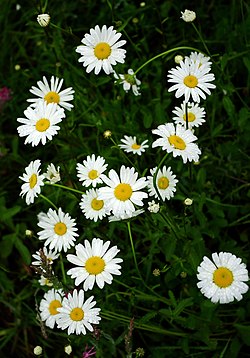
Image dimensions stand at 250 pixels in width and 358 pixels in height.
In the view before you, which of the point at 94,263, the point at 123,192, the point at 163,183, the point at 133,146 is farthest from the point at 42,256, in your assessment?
the point at 133,146

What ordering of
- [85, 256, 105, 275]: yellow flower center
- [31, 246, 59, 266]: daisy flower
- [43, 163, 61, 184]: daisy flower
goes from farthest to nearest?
[43, 163, 61, 184]: daisy flower < [85, 256, 105, 275]: yellow flower center < [31, 246, 59, 266]: daisy flower

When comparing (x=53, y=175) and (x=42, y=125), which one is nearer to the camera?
(x=42, y=125)

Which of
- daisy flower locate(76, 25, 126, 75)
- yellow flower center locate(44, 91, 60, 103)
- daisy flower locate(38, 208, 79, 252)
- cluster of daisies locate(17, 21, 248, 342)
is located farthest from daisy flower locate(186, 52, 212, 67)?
daisy flower locate(38, 208, 79, 252)

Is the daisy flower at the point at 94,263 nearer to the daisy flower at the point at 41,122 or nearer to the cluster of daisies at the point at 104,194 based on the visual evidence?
the cluster of daisies at the point at 104,194

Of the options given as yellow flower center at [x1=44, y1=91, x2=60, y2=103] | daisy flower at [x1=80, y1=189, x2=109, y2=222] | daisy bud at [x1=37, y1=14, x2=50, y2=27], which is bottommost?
daisy flower at [x1=80, y1=189, x2=109, y2=222]

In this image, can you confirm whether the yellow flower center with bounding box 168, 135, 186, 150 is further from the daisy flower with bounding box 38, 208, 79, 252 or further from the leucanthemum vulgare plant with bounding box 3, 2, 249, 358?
the daisy flower with bounding box 38, 208, 79, 252

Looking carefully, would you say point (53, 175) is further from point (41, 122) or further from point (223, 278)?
point (223, 278)

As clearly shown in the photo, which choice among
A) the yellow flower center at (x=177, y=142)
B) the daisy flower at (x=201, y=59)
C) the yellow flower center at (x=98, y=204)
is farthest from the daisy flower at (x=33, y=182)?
the daisy flower at (x=201, y=59)

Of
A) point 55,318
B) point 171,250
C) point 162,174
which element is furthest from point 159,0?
point 55,318
